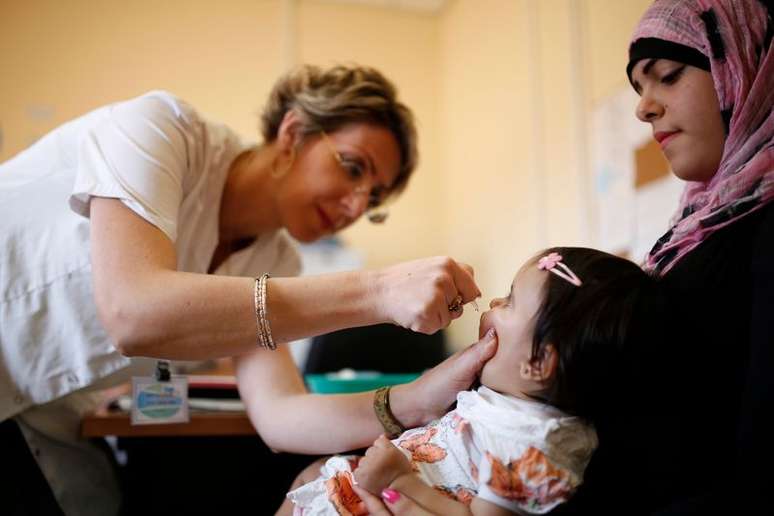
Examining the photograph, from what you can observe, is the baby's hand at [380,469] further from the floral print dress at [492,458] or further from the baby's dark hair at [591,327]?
the baby's dark hair at [591,327]

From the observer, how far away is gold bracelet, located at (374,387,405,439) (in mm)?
958

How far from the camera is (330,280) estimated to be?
864 mm

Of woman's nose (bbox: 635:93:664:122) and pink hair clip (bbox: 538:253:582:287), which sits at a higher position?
woman's nose (bbox: 635:93:664:122)

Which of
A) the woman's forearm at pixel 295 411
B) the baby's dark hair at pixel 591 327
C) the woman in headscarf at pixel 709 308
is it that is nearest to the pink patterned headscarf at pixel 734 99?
the woman in headscarf at pixel 709 308

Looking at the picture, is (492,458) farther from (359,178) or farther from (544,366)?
(359,178)

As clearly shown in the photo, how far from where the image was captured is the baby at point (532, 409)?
677 mm

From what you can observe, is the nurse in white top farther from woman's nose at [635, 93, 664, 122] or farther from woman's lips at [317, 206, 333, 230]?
woman's nose at [635, 93, 664, 122]

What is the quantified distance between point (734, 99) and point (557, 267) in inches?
11.9

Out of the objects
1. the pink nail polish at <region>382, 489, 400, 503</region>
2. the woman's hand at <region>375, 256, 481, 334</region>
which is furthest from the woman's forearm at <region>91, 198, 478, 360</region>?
the pink nail polish at <region>382, 489, 400, 503</region>

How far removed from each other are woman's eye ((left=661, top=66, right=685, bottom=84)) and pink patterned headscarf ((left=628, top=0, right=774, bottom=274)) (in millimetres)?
16

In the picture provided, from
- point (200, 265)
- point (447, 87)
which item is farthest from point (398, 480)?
point (447, 87)

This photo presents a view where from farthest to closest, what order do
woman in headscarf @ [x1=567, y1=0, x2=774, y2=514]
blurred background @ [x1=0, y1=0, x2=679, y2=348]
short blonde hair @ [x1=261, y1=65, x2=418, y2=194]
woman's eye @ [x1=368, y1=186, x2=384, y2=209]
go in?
1. blurred background @ [x1=0, y1=0, x2=679, y2=348]
2. woman's eye @ [x1=368, y1=186, x2=384, y2=209]
3. short blonde hair @ [x1=261, y1=65, x2=418, y2=194]
4. woman in headscarf @ [x1=567, y1=0, x2=774, y2=514]

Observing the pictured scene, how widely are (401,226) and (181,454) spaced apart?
220cm

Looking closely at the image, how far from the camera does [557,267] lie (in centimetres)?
78
